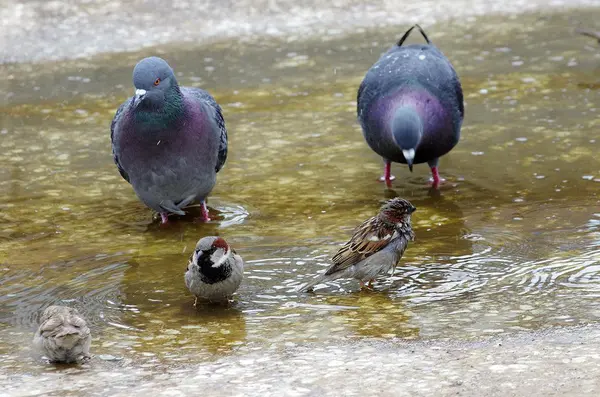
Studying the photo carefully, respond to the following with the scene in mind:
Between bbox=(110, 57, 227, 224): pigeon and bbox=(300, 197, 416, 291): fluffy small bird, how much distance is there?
1571 millimetres

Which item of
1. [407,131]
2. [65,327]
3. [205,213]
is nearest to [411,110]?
[407,131]

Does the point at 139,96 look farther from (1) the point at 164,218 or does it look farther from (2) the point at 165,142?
(1) the point at 164,218

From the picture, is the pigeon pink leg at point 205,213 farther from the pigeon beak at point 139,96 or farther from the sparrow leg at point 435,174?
the sparrow leg at point 435,174

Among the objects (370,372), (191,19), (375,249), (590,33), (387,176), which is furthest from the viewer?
(191,19)

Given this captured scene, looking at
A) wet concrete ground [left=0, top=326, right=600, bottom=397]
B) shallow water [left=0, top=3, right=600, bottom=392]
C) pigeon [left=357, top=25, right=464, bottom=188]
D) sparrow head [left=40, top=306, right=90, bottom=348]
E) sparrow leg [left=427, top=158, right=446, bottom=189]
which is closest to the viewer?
wet concrete ground [left=0, top=326, right=600, bottom=397]

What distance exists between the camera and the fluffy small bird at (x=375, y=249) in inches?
227

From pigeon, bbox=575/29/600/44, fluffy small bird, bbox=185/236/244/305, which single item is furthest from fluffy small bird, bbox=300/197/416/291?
pigeon, bbox=575/29/600/44

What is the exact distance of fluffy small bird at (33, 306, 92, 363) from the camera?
473 cm

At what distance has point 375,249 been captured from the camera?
5793mm

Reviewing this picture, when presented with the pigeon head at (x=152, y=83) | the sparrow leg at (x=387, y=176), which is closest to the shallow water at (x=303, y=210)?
the sparrow leg at (x=387, y=176)

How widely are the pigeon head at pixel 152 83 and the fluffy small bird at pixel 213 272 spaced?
147 cm

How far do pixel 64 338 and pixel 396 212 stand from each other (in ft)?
7.03

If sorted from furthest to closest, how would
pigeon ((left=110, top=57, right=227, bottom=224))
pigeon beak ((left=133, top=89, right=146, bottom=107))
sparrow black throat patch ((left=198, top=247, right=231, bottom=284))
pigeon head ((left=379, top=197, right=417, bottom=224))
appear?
1. pigeon ((left=110, top=57, right=227, bottom=224))
2. pigeon beak ((left=133, top=89, right=146, bottom=107))
3. pigeon head ((left=379, top=197, right=417, bottom=224))
4. sparrow black throat patch ((left=198, top=247, right=231, bottom=284))

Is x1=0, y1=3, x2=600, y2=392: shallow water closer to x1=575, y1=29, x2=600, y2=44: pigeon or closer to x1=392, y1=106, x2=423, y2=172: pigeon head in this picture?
x1=575, y1=29, x2=600, y2=44: pigeon
